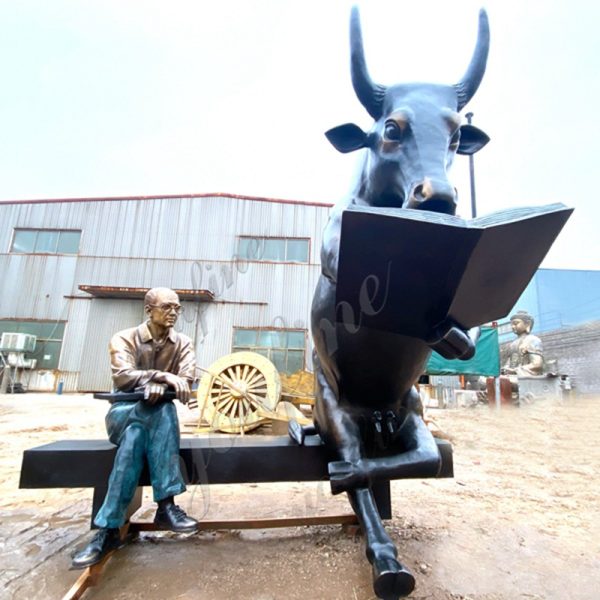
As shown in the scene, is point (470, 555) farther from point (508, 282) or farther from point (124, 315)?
point (124, 315)

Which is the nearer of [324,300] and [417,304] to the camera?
[417,304]

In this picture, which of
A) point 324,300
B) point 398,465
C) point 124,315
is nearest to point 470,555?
point 398,465

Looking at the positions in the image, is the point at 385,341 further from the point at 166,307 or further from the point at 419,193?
the point at 166,307

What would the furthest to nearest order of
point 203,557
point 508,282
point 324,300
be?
point 203,557 < point 324,300 < point 508,282

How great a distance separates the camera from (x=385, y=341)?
1722mm

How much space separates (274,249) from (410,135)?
1161cm

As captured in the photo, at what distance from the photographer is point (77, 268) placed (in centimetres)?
1305

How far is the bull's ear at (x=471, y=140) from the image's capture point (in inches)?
73.0

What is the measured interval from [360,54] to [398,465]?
5.82ft

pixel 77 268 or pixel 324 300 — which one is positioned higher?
pixel 77 268

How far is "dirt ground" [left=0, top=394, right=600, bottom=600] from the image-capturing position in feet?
5.90

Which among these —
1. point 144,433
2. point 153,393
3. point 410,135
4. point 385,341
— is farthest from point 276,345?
point 410,135

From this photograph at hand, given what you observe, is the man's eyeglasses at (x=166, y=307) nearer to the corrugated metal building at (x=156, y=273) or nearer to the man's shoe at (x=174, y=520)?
the man's shoe at (x=174, y=520)

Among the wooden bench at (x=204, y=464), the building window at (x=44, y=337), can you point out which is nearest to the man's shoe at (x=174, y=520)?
the wooden bench at (x=204, y=464)
